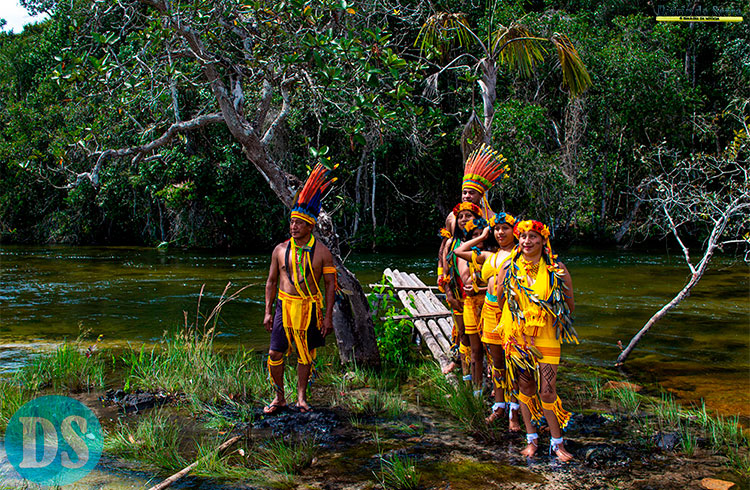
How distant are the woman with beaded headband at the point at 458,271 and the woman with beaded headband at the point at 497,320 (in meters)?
0.31

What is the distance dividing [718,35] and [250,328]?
19.4 meters

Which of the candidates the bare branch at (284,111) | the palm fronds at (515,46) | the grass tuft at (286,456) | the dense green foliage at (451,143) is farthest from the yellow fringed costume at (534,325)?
the dense green foliage at (451,143)

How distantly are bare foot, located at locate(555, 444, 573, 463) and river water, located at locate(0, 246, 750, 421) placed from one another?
2.28 m

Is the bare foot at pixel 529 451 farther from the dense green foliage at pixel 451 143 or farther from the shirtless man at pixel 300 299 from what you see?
the dense green foliage at pixel 451 143

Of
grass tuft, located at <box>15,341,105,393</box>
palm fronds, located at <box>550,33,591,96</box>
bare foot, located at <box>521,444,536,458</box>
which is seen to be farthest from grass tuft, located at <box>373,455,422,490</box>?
palm fronds, located at <box>550,33,591,96</box>

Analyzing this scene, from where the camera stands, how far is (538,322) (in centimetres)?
416

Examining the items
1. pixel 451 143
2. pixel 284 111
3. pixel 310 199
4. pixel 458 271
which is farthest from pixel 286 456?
pixel 451 143

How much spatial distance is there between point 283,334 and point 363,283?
8.42 metres

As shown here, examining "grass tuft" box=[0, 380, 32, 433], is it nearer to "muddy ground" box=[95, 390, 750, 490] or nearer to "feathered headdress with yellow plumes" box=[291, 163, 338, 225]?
"muddy ground" box=[95, 390, 750, 490]

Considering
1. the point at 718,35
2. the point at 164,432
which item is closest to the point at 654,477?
the point at 164,432

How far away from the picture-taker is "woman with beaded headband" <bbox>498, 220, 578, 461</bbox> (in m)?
4.16

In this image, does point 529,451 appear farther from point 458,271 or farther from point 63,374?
point 63,374

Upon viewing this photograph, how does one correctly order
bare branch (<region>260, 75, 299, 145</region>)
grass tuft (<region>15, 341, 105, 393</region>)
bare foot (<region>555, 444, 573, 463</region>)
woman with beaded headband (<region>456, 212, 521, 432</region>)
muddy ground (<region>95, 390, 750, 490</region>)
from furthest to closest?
bare branch (<region>260, 75, 299, 145</region>)
grass tuft (<region>15, 341, 105, 393</region>)
woman with beaded headband (<region>456, 212, 521, 432</region>)
bare foot (<region>555, 444, 573, 463</region>)
muddy ground (<region>95, 390, 750, 490</region>)

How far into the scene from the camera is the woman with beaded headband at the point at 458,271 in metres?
5.34
